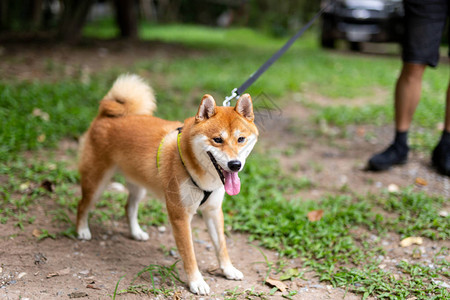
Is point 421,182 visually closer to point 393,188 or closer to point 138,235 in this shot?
point 393,188

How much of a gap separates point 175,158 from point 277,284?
42.0 inches

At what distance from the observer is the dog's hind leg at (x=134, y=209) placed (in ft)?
10.9

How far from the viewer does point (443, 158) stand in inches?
167

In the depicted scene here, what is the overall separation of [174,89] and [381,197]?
3.75 m

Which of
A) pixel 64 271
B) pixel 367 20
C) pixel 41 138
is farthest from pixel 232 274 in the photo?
pixel 367 20

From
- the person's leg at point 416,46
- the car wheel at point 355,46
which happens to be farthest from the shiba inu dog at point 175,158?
the car wheel at point 355,46

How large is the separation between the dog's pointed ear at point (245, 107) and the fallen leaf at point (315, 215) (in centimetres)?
145

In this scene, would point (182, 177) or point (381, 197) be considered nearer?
point (182, 177)

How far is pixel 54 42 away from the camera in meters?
8.93

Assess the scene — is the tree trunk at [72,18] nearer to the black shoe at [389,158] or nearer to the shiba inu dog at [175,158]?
the shiba inu dog at [175,158]

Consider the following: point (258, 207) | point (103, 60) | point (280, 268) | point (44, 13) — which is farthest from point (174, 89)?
point (44, 13)

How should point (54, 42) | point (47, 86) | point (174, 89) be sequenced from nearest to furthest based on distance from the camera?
point (47, 86)
point (174, 89)
point (54, 42)

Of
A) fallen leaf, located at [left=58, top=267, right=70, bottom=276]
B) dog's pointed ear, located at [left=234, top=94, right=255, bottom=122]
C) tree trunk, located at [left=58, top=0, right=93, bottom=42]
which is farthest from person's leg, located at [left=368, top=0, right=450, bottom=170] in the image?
tree trunk, located at [left=58, top=0, right=93, bottom=42]

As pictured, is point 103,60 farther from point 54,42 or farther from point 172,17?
point 172,17
